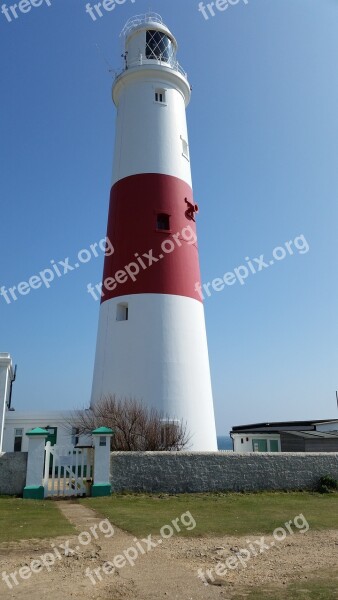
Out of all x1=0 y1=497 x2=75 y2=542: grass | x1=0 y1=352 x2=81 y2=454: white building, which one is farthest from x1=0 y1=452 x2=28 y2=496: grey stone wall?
x1=0 y1=352 x2=81 y2=454: white building

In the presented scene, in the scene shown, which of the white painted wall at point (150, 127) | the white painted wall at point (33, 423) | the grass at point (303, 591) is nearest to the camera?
the grass at point (303, 591)

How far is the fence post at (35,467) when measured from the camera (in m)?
12.0

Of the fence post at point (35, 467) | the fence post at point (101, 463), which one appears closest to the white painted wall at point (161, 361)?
the fence post at point (101, 463)

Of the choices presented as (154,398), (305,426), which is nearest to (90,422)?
(154,398)

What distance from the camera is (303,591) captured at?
5449 millimetres

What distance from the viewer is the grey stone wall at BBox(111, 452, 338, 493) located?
1271 centimetres

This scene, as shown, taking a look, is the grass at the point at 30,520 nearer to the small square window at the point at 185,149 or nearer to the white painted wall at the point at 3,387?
the white painted wall at the point at 3,387

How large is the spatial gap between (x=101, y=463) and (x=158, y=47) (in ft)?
58.7

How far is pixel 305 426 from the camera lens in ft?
77.3

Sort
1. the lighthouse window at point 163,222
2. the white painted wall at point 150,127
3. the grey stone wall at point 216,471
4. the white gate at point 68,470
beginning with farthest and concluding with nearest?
1. the white painted wall at point 150,127
2. the lighthouse window at point 163,222
3. the grey stone wall at point 216,471
4. the white gate at point 68,470

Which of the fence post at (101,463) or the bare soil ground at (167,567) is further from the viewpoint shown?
the fence post at (101,463)

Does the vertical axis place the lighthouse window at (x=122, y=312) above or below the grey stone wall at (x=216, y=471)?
above

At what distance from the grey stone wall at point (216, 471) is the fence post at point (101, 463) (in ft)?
0.75

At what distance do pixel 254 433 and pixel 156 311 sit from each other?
10.2m
